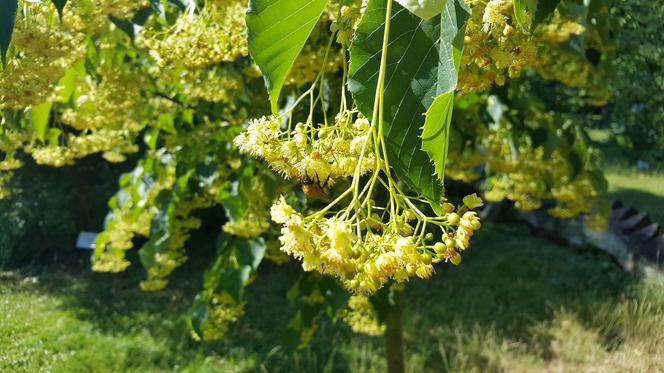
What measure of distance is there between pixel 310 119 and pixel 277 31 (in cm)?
10

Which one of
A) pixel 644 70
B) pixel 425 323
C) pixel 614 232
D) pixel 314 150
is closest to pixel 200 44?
pixel 314 150

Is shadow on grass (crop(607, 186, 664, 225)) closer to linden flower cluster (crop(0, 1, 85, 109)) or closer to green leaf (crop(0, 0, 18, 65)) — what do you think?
linden flower cluster (crop(0, 1, 85, 109))

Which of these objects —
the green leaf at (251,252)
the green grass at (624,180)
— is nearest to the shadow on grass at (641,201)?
the green grass at (624,180)

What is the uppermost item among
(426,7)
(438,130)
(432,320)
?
(426,7)

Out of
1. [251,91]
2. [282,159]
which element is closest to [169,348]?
[251,91]

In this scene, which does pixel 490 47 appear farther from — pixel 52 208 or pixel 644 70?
pixel 52 208

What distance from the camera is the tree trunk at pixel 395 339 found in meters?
2.57

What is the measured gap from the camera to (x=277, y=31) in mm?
781

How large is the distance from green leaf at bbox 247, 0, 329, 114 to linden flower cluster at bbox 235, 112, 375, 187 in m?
0.05

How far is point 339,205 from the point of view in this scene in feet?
6.49

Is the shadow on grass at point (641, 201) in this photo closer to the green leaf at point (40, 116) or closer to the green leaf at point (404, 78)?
the green leaf at point (40, 116)

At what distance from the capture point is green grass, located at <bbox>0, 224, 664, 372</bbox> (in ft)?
5.91

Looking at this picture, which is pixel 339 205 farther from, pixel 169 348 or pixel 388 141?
pixel 169 348

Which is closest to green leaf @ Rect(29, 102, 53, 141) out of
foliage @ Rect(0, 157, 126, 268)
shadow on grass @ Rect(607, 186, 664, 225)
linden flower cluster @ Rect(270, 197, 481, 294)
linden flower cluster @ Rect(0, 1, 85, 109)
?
foliage @ Rect(0, 157, 126, 268)
